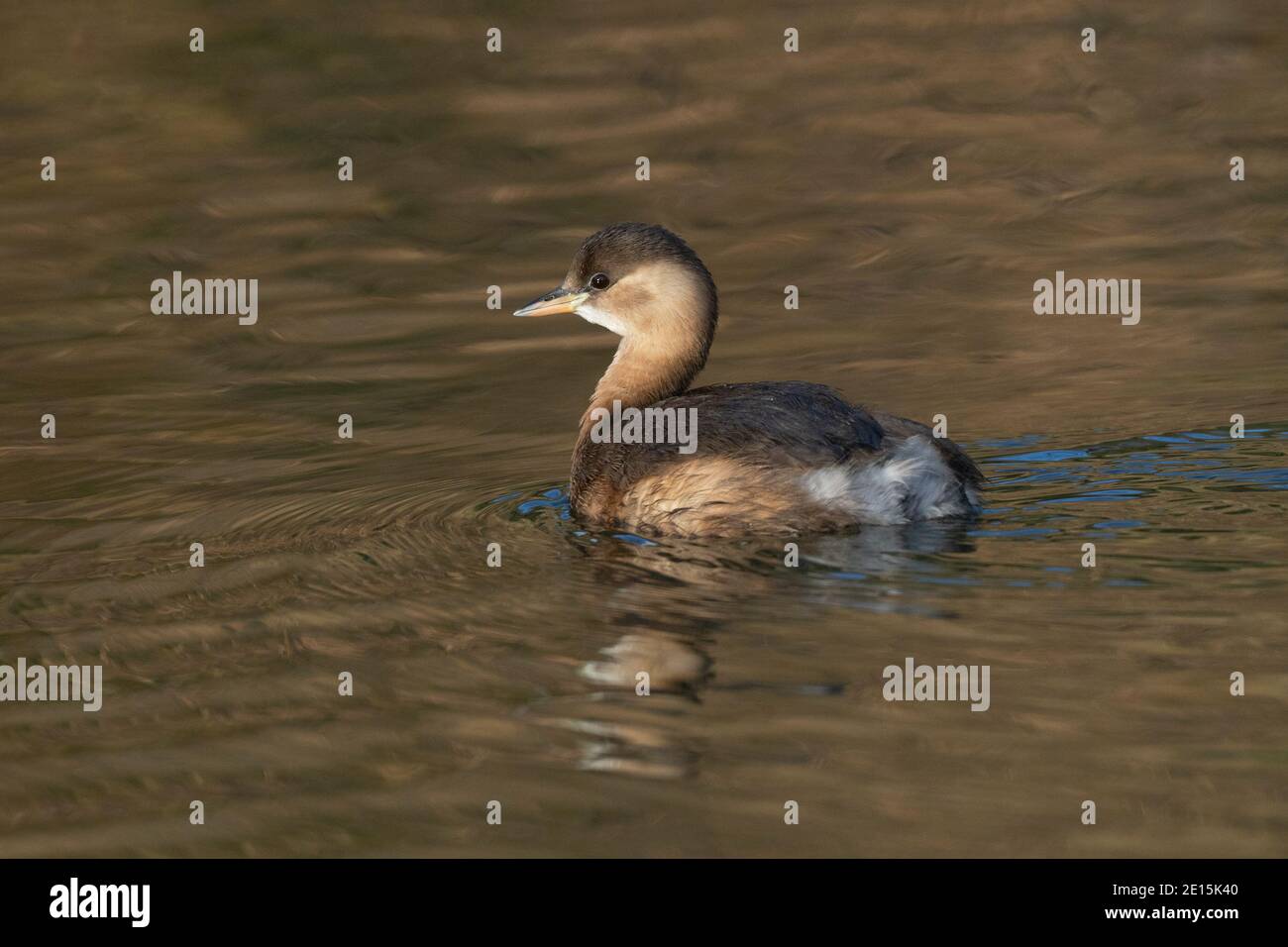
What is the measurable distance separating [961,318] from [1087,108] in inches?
196

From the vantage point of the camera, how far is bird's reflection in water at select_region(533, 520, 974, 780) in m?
6.57

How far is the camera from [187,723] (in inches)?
274

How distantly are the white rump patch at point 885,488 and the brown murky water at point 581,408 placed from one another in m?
0.16

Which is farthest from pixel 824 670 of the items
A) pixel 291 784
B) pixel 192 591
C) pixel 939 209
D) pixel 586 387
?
pixel 939 209

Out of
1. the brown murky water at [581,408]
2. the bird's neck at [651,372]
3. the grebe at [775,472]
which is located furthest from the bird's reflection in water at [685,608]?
the bird's neck at [651,372]

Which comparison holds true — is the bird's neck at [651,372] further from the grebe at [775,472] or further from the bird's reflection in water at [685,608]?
the bird's reflection in water at [685,608]

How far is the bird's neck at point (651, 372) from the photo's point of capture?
9.53m

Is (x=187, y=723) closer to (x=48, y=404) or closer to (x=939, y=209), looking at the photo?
(x=48, y=404)

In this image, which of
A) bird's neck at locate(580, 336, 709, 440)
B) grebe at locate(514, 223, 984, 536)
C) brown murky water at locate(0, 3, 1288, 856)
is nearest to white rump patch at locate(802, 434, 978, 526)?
grebe at locate(514, 223, 984, 536)

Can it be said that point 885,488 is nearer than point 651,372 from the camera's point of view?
Yes

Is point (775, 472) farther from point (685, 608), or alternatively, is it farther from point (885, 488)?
point (685, 608)

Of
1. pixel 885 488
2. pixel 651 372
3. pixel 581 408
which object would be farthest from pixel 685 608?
pixel 581 408

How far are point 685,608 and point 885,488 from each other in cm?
125

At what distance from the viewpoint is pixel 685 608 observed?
7703 millimetres
